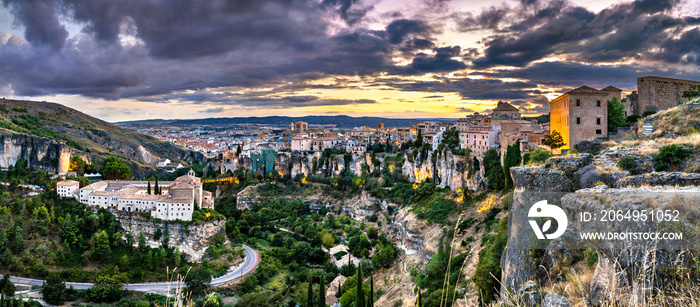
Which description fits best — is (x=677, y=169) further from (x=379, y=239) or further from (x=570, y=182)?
(x=379, y=239)

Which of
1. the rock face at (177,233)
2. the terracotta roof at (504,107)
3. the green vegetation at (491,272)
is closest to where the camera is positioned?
the green vegetation at (491,272)

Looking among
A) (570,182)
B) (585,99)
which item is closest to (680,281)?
(570,182)

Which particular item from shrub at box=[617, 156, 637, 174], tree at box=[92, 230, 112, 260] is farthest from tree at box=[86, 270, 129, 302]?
shrub at box=[617, 156, 637, 174]

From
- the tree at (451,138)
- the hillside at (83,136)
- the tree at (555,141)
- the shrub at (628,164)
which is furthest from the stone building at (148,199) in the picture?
the shrub at (628,164)

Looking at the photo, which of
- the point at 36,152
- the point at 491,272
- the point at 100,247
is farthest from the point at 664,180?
the point at 36,152

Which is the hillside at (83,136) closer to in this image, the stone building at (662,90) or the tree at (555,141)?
the tree at (555,141)

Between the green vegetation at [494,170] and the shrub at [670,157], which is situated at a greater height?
the shrub at [670,157]

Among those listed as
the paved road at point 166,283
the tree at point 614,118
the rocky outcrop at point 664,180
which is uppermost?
the tree at point 614,118
